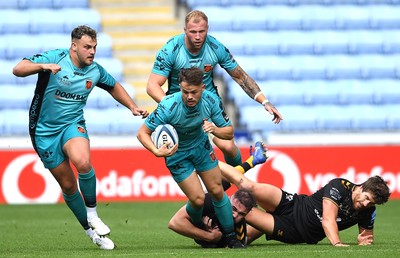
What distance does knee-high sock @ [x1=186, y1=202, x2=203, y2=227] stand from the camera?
9859 millimetres

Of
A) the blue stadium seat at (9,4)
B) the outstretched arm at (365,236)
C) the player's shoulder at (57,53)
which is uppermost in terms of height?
the blue stadium seat at (9,4)

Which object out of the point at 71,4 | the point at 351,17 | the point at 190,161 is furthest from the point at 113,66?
the point at 190,161

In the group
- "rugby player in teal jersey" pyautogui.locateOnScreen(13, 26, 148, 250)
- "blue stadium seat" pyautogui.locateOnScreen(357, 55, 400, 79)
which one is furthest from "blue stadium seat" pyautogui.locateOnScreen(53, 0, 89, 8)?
"rugby player in teal jersey" pyautogui.locateOnScreen(13, 26, 148, 250)

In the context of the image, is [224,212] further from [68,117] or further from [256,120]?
[256,120]

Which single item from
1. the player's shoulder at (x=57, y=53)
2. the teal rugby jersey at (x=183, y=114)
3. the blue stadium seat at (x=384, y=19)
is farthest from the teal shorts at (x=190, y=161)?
the blue stadium seat at (x=384, y=19)

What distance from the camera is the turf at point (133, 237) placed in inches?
358

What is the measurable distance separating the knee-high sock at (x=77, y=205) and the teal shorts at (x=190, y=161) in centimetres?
104

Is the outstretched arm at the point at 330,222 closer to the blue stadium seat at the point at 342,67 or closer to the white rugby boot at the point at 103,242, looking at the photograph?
the white rugby boot at the point at 103,242

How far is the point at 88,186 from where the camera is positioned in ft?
32.3

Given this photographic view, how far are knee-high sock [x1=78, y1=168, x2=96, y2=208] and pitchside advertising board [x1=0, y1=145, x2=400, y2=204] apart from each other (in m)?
6.85

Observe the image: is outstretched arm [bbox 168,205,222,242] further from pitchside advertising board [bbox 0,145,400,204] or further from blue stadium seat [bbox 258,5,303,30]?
blue stadium seat [bbox 258,5,303,30]

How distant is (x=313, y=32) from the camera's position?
21.5 meters

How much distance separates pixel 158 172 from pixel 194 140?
24.0ft

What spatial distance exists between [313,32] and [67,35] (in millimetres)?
5138
